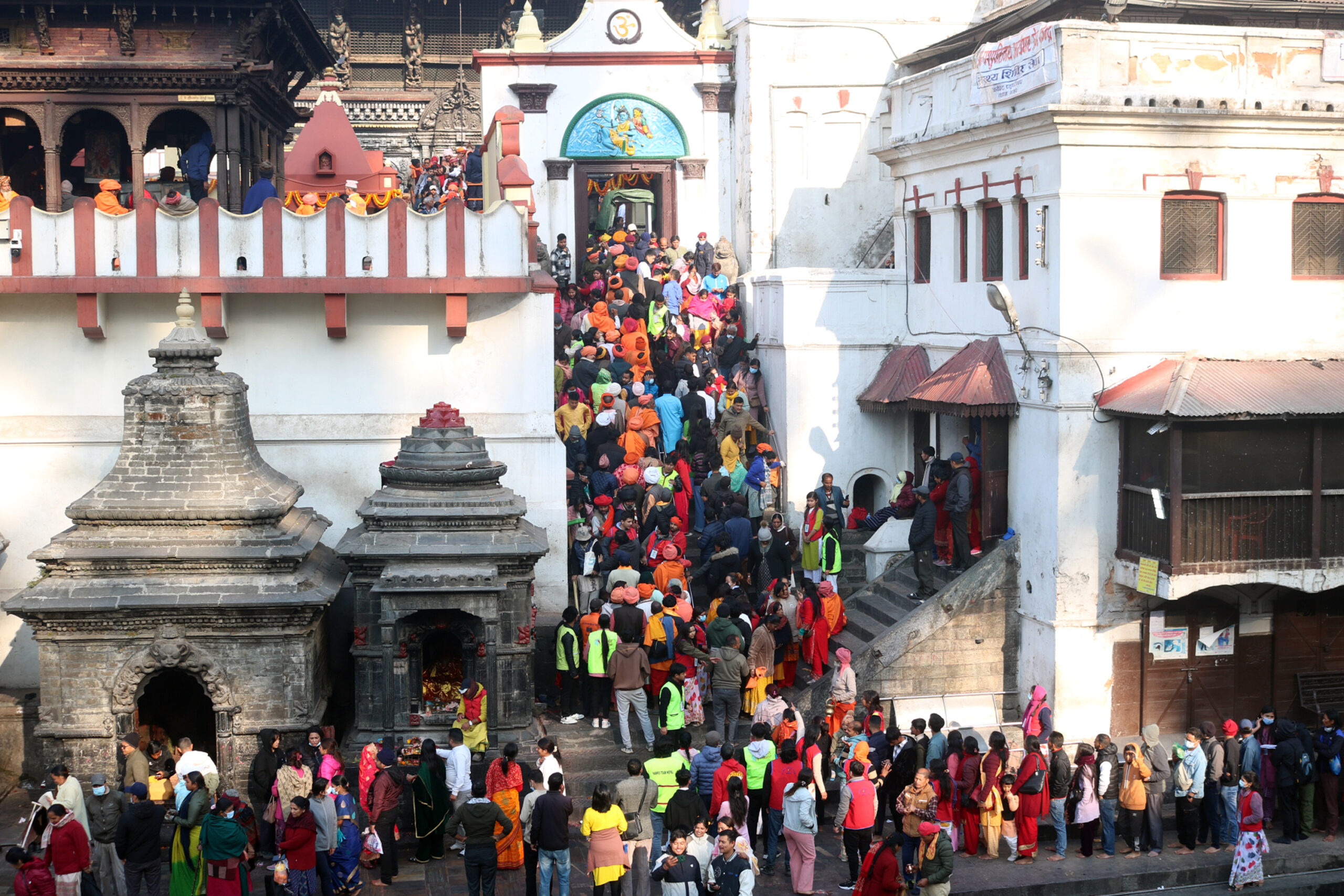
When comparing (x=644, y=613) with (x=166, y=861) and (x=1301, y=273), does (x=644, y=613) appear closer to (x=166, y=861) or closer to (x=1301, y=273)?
(x=166, y=861)

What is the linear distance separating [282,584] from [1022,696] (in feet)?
31.8

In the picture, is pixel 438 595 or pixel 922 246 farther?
pixel 922 246

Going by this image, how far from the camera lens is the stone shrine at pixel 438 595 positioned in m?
17.3

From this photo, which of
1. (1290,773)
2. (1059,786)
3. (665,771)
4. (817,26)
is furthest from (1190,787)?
(817,26)

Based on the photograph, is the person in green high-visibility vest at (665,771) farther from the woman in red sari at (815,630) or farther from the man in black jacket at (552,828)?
the woman in red sari at (815,630)

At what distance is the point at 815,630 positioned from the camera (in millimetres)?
19938

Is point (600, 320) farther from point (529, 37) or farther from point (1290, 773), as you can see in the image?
point (1290, 773)

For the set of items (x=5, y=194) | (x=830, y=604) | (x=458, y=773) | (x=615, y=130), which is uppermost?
(x=615, y=130)

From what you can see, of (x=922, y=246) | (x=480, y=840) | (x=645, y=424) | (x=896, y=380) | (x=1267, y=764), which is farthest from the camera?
(x=922, y=246)

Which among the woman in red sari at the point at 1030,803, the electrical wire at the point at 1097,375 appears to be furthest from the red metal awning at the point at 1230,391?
the woman in red sari at the point at 1030,803

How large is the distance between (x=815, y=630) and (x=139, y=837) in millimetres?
9189

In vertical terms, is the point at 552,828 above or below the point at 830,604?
below

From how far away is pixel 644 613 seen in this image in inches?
741

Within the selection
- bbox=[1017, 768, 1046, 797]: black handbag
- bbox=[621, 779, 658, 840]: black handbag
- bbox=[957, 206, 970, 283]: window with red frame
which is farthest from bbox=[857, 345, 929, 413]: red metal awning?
bbox=[621, 779, 658, 840]: black handbag
